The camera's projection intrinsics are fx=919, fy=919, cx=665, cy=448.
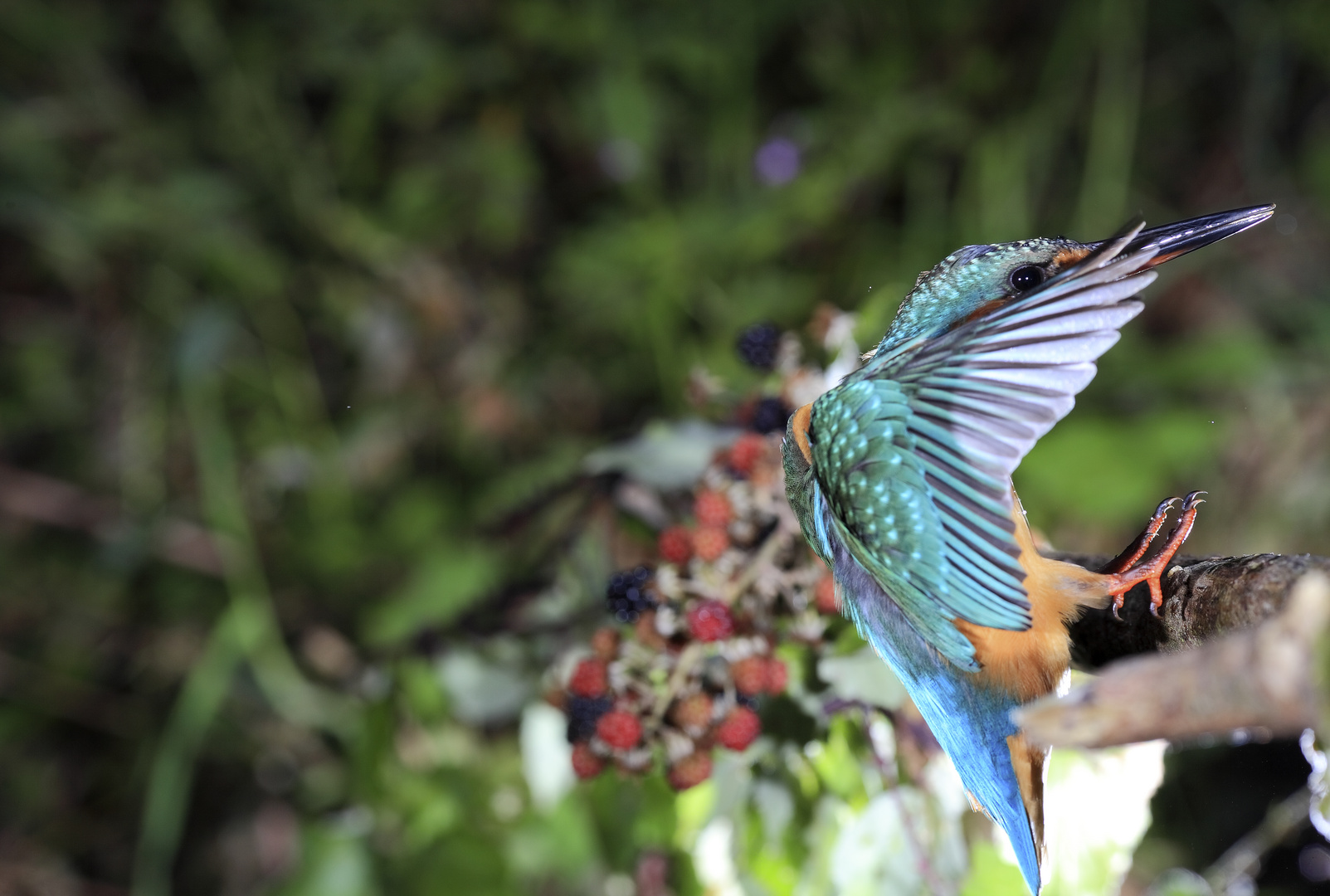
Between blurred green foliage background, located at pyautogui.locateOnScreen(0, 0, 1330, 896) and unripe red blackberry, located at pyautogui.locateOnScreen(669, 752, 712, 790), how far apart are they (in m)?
1.13

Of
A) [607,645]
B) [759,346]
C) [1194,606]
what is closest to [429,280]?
[759,346]

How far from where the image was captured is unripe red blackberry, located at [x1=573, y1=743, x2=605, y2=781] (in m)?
0.94

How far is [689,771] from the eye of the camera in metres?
0.89

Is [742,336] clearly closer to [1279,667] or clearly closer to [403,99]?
[1279,667]

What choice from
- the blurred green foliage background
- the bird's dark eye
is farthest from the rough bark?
the blurred green foliage background

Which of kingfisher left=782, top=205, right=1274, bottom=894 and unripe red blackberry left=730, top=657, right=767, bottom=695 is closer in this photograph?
kingfisher left=782, top=205, right=1274, bottom=894

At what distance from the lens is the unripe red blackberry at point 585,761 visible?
0.94m

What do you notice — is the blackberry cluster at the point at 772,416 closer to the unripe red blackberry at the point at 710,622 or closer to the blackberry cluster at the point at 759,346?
the blackberry cluster at the point at 759,346

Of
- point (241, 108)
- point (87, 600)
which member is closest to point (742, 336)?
point (241, 108)

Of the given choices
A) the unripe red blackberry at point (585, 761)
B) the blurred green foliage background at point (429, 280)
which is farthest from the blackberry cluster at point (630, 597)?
the blurred green foliage background at point (429, 280)

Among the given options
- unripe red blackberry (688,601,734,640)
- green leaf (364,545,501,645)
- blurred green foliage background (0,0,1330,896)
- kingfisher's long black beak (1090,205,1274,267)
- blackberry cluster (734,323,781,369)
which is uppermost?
→ blurred green foliage background (0,0,1330,896)

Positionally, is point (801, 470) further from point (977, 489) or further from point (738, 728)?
point (738, 728)

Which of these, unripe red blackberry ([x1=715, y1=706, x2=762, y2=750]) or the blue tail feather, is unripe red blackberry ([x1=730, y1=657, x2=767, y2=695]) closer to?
unripe red blackberry ([x1=715, y1=706, x2=762, y2=750])

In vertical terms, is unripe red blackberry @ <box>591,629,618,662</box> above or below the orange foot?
above
